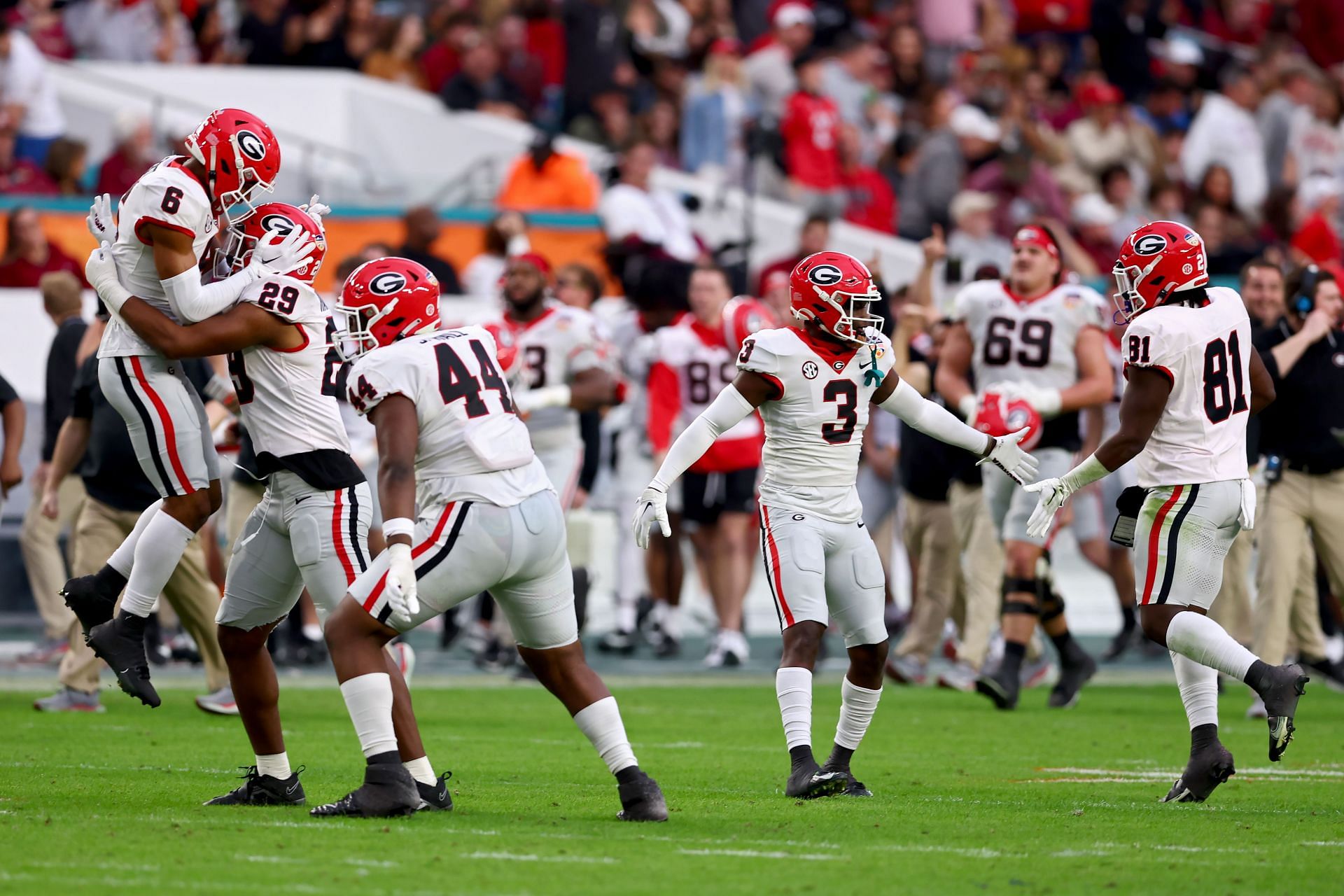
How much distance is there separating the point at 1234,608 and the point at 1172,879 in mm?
6224

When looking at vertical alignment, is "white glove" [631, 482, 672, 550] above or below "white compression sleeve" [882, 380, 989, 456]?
below

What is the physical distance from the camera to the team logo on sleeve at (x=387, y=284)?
6.13 m

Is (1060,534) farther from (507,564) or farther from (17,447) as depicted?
(507,564)

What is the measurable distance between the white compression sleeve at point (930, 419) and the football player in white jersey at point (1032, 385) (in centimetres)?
294

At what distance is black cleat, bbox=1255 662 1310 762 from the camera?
6.58 metres

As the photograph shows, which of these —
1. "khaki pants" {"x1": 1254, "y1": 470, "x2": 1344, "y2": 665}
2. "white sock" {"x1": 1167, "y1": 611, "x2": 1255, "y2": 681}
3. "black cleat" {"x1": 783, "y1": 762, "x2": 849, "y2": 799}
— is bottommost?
"khaki pants" {"x1": 1254, "y1": 470, "x2": 1344, "y2": 665}

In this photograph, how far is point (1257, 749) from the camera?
870cm

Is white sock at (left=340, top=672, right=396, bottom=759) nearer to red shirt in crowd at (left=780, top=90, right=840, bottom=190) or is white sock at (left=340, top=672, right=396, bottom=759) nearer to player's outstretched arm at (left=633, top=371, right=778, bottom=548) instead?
player's outstretched arm at (left=633, top=371, right=778, bottom=548)

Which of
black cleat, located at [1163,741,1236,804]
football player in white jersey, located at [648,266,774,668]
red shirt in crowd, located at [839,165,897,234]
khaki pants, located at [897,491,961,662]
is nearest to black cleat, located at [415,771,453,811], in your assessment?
black cleat, located at [1163,741,1236,804]

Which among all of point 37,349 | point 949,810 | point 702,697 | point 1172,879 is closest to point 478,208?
point 37,349

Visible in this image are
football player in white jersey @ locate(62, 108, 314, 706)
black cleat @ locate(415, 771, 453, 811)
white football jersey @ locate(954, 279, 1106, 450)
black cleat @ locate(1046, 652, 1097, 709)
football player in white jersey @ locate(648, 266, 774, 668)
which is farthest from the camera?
football player in white jersey @ locate(648, 266, 774, 668)

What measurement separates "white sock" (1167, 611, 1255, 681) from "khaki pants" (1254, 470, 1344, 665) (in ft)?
10.6

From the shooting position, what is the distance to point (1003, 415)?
390 inches

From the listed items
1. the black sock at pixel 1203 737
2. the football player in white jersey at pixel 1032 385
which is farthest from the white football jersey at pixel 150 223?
the football player in white jersey at pixel 1032 385
